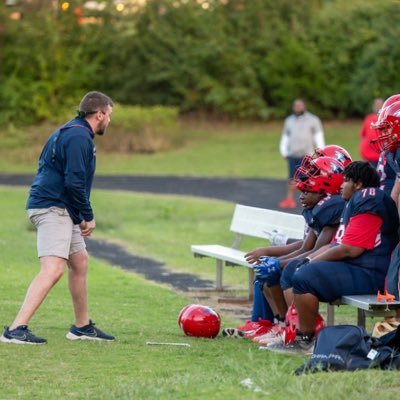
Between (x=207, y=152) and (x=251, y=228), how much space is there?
1024 inches

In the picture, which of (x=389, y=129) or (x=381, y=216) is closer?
(x=381, y=216)

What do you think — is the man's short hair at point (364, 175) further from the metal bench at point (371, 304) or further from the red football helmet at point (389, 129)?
the metal bench at point (371, 304)

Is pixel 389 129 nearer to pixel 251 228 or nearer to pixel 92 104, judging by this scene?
pixel 92 104

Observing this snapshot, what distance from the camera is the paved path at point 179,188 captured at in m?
16.3

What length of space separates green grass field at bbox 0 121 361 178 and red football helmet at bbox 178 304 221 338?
2304 centimetres

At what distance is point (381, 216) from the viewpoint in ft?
27.7

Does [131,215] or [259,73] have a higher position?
[259,73]

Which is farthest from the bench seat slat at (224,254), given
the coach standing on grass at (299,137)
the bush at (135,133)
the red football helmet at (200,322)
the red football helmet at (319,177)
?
the bush at (135,133)

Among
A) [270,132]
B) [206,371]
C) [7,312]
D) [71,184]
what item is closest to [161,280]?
[7,312]

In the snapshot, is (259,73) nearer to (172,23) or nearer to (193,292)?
(172,23)

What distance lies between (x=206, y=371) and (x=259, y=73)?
124 ft

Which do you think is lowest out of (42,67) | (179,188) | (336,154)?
(179,188)

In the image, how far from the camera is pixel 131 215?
848 inches

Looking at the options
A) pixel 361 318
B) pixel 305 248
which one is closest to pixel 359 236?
pixel 361 318
